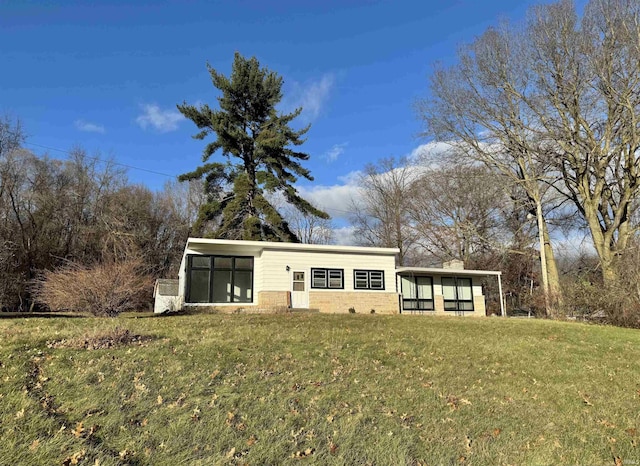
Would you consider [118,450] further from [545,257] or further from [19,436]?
[545,257]

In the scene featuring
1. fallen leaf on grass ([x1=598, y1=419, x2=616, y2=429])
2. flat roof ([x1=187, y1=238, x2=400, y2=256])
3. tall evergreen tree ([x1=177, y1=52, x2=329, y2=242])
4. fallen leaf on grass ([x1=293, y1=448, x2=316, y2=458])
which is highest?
tall evergreen tree ([x1=177, y1=52, x2=329, y2=242])

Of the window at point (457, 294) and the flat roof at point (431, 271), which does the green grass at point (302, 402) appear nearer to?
the flat roof at point (431, 271)

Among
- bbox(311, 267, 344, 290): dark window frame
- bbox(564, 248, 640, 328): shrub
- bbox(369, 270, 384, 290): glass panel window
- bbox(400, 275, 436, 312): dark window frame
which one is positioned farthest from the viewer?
bbox(400, 275, 436, 312): dark window frame

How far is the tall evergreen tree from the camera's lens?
2256cm

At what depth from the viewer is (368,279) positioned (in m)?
17.6

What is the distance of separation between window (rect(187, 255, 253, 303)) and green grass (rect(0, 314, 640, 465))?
318 inches

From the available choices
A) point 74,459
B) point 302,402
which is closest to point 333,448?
point 302,402

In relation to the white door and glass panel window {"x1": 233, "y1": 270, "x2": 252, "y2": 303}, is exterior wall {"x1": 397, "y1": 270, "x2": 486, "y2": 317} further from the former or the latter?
glass panel window {"x1": 233, "y1": 270, "x2": 252, "y2": 303}

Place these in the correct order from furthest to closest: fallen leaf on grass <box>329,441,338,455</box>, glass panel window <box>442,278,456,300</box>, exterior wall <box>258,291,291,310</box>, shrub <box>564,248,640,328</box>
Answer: glass panel window <box>442,278,456,300</box> → exterior wall <box>258,291,291,310</box> → shrub <box>564,248,640,328</box> → fallen leaf on grass <box>329,441,338,455</box>

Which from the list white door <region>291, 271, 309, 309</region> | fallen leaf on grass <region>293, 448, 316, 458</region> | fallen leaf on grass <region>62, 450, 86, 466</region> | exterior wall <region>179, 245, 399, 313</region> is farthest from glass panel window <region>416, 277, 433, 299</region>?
fallen leaf on grass <region>62, 450, 86, 466</region>

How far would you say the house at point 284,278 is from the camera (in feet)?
53.2

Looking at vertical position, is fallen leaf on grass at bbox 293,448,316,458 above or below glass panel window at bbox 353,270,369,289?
below

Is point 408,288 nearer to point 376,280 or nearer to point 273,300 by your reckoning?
point 376,280

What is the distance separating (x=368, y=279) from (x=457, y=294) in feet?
18.5
